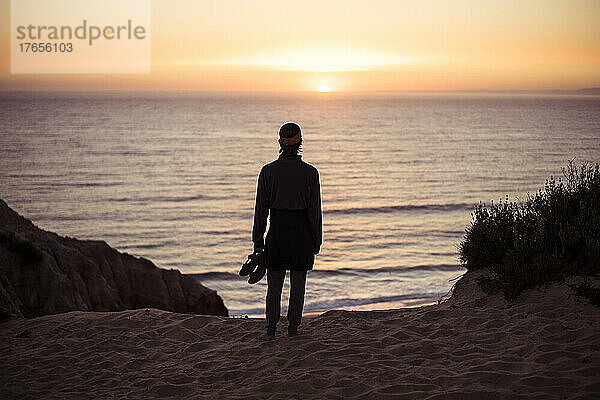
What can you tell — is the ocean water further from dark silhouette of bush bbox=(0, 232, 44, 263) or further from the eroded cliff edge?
dark silhouette of bush bbox=(0, 232, 44, 263)

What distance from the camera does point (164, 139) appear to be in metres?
71.0

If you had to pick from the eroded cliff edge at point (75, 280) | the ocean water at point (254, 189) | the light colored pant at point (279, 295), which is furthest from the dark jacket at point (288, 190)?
the ocean water at point (254, 189)

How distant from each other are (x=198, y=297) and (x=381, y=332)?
653 cm

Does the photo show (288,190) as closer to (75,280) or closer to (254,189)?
(75,280)

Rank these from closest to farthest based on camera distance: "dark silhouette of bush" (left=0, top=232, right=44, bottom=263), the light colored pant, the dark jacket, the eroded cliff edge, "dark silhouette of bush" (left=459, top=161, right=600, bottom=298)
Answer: the dark jacket → the light colored pant → "dark silhouette of bush" (left=459, top=161, right=600, bottom=298) → the eroded cliff edge → "dark silhouette of bush" (left=0, top=232, right=44, bottom=263)

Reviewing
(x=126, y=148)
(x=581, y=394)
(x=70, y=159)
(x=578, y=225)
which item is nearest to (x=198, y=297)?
(x=578, y=225)

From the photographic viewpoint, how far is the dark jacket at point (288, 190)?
6.41m

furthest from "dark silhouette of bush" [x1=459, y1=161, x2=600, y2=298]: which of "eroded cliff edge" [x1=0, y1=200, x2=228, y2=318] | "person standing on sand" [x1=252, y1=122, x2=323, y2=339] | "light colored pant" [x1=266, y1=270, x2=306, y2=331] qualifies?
"eroded cliff edge" [x1=0, y1=200, x2=228, y2=318]

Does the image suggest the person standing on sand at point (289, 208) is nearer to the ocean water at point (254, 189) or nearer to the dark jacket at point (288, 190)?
the dark jacket at point (288, 190)

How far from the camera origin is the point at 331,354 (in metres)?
6.28

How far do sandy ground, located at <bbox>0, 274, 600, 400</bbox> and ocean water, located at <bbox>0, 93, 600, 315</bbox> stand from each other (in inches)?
295

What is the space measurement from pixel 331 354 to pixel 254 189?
104 feet

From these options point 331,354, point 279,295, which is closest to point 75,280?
point 279,295

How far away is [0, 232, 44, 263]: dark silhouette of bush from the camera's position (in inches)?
411
